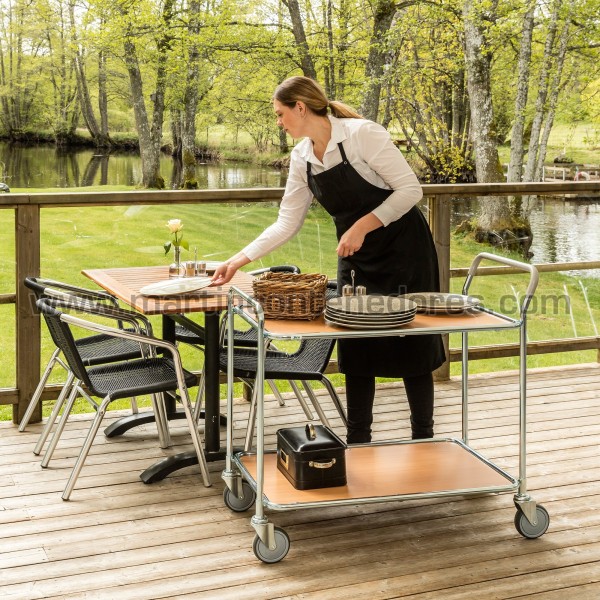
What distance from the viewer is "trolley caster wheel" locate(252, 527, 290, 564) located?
263 cm

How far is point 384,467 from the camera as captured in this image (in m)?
2.95

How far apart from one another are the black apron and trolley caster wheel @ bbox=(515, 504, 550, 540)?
60 centimetres

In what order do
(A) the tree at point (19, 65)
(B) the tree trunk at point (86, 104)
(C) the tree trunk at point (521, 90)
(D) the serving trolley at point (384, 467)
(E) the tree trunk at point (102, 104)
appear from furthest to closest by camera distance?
(B) the tree trunk at point (86, 104), (E) the tree trunk at point (102, 104), (A) the tree at point (19, 65), (C) the tree trunk at point (521, 90), (D) the serving trolley at point (384, 467)

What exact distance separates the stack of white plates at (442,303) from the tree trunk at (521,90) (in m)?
12.3

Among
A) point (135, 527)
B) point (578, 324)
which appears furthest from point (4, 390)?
point (578, 324)

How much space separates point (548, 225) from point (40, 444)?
229 inches

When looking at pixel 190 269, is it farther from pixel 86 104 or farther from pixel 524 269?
pixel 86 104

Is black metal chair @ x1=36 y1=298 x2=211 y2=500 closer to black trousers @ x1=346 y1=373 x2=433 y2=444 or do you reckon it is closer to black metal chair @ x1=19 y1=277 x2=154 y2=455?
black metal chair @ x1=19 y1=277 x2=154 y2=455

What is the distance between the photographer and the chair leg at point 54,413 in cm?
343

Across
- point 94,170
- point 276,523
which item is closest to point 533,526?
point 276,523

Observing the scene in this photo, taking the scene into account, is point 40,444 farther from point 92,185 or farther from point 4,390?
point 92,185

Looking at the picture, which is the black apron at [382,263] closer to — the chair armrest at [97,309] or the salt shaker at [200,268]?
the salt shaker at [200,268]

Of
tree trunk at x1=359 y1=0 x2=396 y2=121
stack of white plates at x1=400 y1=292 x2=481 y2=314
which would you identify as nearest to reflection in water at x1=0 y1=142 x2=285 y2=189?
tree trunk at x1=359 y1=0 x2=396 y2=121

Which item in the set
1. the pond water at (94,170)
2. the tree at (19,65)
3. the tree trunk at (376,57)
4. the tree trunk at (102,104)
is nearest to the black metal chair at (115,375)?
the tree trunk at (376,57)
